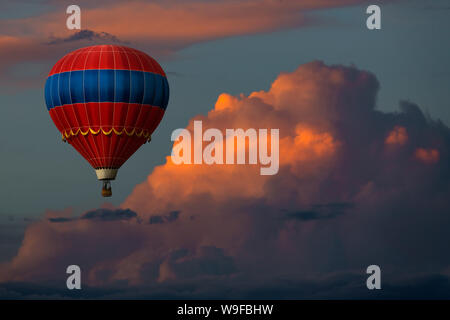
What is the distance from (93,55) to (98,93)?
10.0ft

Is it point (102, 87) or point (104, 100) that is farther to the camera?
point (104, 100)

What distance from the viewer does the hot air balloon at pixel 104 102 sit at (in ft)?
205

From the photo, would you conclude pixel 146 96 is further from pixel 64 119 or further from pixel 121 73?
pixel 64 119

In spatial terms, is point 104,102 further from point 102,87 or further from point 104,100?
point 102,87

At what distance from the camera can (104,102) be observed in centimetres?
6234

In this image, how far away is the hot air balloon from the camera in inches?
2456

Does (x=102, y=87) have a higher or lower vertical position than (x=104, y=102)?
higher

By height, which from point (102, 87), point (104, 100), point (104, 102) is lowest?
point (104, 102)

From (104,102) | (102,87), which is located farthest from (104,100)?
(102,87)
